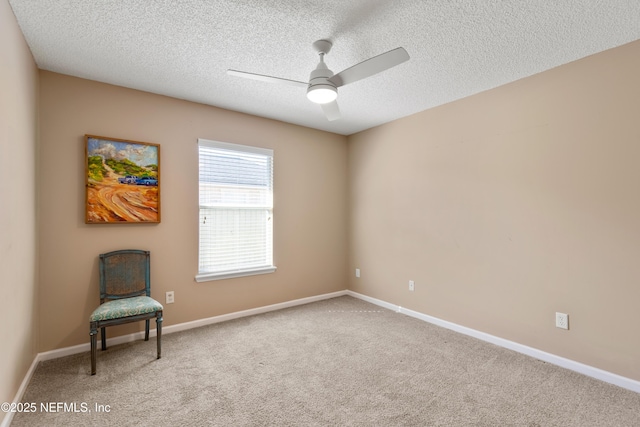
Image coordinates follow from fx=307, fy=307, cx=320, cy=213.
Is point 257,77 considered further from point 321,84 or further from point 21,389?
point 21,389

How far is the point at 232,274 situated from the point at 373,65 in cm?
277

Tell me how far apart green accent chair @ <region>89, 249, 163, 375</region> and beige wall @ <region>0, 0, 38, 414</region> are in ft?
1.48

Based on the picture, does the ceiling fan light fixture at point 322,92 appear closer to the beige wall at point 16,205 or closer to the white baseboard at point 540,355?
the beige wall at point 16,205

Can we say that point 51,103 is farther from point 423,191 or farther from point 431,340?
point 431,340

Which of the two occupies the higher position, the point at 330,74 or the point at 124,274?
the point at 330,74

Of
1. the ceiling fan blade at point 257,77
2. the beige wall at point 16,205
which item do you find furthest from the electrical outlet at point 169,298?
the ceiling fan blade at point 257,77

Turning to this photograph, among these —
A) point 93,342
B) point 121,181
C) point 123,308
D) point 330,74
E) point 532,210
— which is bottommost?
A: point 93,342

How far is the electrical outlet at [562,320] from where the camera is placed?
2.54 metres

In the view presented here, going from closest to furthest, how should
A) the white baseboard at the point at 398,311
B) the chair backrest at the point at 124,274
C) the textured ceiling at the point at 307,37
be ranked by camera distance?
the textured ceiling at the point at 307,37
the white baseboard at the point at 398,311
the chair backrest at the point at 124,274

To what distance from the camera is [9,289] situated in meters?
1.88

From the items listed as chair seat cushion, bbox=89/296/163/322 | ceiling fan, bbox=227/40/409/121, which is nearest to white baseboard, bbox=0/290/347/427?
chair seat cushion, bbox=89/296/163/322

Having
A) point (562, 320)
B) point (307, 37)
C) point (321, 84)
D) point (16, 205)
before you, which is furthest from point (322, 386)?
point (307, 37)

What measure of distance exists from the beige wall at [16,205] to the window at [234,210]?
1.41 meters

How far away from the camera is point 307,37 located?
7.22 feet
